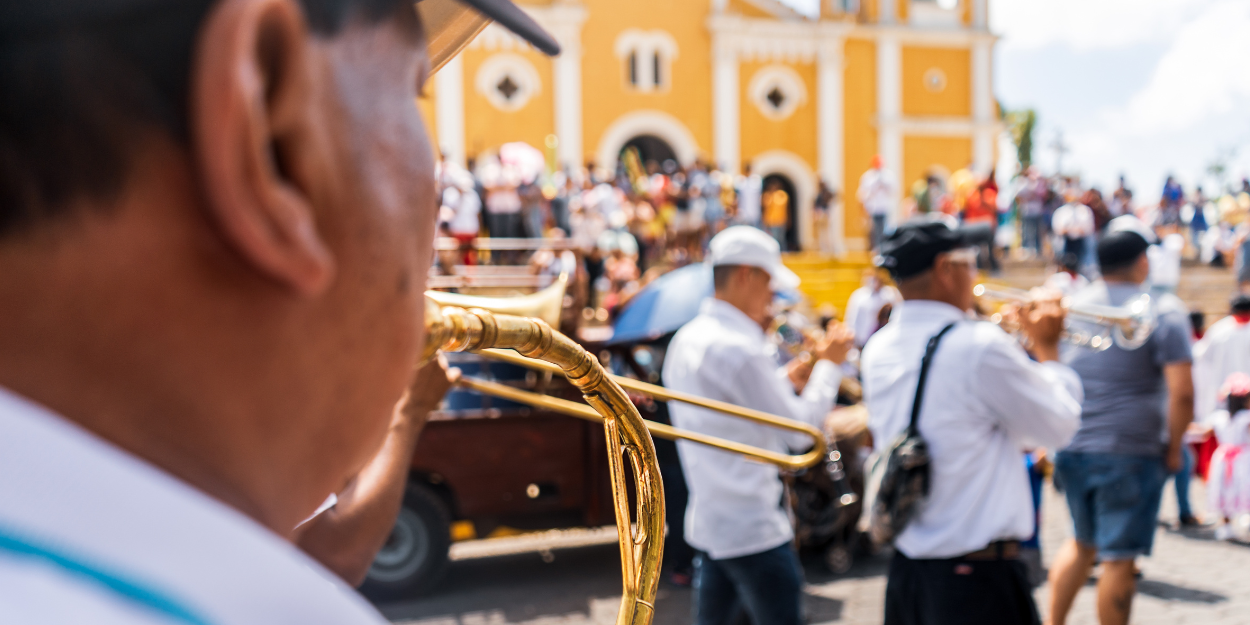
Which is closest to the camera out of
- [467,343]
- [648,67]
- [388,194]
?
[388,194]

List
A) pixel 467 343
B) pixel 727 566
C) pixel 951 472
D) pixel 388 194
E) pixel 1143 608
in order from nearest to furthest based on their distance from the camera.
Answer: pixel 388 194 → pixel 467 343 → pixel 951 472 → pixel 727 566 → pixel 1143 608

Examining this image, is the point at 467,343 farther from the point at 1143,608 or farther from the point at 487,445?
the point at 1143,608

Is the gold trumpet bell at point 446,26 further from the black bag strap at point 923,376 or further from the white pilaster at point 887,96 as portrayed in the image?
the white pilaster at point 887,96

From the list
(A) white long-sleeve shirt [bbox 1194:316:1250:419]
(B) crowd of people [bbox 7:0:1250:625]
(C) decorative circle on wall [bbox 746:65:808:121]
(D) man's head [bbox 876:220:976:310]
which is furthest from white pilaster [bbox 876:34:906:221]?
(B) crowd of people [bbox 7:0:1250:625]

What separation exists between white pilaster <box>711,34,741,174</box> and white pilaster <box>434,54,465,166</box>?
264 inches

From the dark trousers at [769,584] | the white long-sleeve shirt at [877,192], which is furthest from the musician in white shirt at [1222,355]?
the white long-sleeve shirt at [877,192]

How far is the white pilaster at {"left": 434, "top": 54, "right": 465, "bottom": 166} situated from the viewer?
73.9ft

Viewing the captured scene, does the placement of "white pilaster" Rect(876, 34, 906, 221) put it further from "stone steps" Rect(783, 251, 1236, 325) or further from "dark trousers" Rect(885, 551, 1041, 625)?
"dark trousers" Rect(885, 551, 1041, 625)

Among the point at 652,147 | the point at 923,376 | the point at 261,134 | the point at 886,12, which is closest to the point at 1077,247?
the point at 652,147

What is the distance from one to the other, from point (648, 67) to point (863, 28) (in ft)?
20.1

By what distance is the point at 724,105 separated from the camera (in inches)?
985

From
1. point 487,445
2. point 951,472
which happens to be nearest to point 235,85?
point 951,472

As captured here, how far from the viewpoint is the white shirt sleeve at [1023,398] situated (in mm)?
2980

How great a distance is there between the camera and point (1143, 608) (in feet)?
18.1
